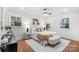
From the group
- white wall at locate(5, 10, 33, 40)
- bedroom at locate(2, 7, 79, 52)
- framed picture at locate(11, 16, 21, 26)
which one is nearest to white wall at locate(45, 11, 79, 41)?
bedroom at locate(2, 7, 79, 52)

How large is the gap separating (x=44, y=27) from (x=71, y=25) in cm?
50

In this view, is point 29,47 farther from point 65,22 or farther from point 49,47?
point 65,22

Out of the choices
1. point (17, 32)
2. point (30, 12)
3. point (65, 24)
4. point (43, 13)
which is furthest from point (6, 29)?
point (65, 24)

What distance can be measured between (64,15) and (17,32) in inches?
36.8

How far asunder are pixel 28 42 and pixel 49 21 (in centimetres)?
56

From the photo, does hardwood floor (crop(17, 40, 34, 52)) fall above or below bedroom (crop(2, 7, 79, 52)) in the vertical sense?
below

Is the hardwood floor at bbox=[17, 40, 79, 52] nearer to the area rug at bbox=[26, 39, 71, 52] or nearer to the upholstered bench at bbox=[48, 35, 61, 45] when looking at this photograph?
the area rug at bbox=[26, 39, 71, 52]

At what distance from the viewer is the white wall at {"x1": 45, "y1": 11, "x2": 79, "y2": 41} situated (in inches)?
74.2

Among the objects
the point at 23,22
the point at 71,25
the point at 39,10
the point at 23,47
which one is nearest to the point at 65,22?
the point at 71,25

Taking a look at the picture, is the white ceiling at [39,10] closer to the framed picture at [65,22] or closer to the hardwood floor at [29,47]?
the framed picture at [65,22]
